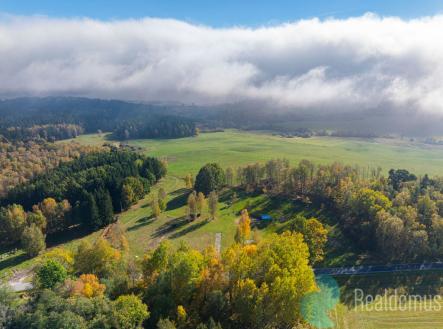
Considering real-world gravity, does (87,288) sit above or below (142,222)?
above

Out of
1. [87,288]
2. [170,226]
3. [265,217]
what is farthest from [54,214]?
[265,217]

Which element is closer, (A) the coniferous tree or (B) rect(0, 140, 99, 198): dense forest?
(A) the coniferous tree

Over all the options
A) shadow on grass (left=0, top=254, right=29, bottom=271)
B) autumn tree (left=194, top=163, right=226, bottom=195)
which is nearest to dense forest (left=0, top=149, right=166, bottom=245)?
shadow on grass (left=0, top=254, right=29, bottom=271)

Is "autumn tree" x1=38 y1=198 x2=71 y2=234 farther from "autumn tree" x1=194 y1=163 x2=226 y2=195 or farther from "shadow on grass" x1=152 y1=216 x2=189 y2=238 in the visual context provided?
"autumn tree" x1=194 y1=163 x2=226 y2=195

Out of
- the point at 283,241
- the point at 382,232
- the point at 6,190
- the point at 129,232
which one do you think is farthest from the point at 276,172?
the point at 6,190

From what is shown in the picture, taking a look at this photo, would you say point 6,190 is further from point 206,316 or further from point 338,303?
point 338,303

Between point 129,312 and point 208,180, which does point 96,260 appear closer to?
point 129,312
